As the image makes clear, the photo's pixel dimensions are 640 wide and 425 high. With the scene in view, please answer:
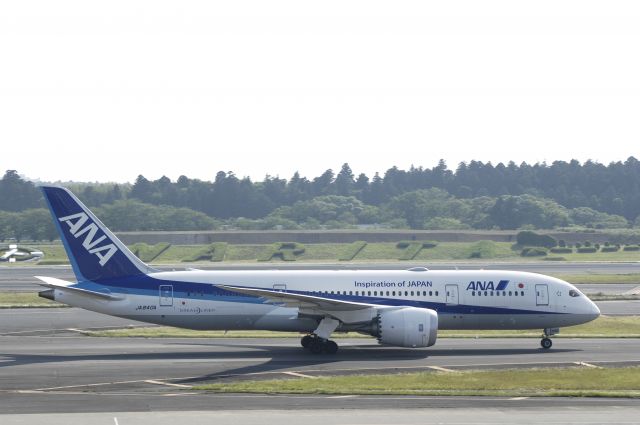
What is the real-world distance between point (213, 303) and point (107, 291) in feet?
16.0

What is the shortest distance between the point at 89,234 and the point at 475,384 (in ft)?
65.4

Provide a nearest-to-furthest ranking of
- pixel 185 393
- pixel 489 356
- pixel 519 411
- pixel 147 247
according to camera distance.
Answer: pixel 519 411 → pixel 185 393 → pixel 489 356 → pixel 147 247

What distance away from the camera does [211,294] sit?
45500 millimetres

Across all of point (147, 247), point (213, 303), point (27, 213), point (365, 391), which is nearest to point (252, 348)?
point (213, 303)

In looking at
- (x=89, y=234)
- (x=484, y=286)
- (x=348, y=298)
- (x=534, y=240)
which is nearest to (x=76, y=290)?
(x=89, y=234)

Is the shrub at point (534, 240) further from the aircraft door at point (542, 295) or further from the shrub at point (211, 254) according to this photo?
the aircraft door at point (542, 295)

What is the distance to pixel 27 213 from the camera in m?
200

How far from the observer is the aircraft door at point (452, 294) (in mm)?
45688

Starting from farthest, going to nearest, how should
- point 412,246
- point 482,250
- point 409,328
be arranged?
point 412,246 < point 482,250 < point 409,328

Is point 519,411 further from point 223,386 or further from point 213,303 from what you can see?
point 213,303

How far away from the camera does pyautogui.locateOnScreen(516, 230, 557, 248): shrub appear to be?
152 metres

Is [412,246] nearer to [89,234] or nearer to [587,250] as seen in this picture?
[587,250]

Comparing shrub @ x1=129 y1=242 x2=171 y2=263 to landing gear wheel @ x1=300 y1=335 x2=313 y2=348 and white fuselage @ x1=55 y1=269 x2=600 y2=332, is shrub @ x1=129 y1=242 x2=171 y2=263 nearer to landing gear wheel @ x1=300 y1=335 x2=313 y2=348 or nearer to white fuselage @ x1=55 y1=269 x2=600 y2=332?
white fuselage @ x1=55 y1=269 x2=600 y2=332

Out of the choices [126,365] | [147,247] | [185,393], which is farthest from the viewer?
[147,247]
